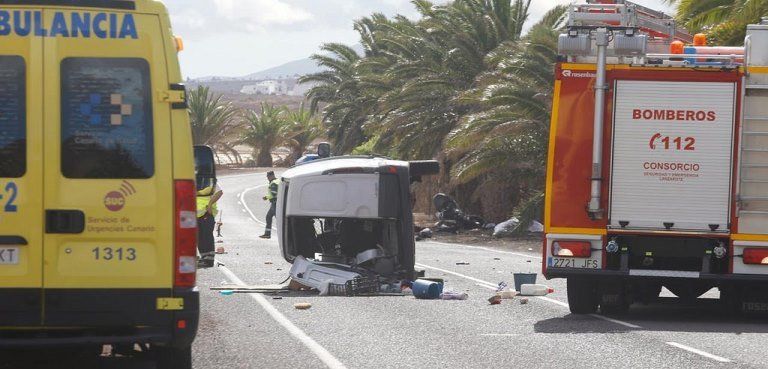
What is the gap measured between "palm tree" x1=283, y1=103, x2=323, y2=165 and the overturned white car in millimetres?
69263

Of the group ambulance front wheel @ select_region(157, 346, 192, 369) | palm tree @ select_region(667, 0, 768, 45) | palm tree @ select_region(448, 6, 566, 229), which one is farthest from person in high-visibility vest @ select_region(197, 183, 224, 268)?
palm tree @ select_region(448, 6, 566, 229)

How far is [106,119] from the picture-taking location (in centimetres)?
774

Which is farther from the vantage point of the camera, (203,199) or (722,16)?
(722,16)

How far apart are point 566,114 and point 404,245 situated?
379 cm

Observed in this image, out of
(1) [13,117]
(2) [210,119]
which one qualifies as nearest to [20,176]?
(1) [13,117]

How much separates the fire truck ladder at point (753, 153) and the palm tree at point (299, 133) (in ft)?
242

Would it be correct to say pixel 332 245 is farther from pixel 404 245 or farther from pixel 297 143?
pixel 297 143

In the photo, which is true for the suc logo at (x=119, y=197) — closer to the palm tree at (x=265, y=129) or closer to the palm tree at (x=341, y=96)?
the palm tree at (x=341, y=96)

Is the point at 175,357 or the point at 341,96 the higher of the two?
the point at 341,96

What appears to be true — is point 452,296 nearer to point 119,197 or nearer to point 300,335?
point 300,335

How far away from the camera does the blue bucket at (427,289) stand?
16.1m

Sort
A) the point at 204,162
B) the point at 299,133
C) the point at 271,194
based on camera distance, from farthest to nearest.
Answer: the point at 299,133
the point at 271,194
the point at 204,162

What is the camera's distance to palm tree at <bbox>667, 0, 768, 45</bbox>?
Result: 25231 mm

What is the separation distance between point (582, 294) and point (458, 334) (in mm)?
2454
